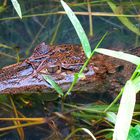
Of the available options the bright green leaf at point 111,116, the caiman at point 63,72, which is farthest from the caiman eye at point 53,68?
the bright green leaf at point 111,116

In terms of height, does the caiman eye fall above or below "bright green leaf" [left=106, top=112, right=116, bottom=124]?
above

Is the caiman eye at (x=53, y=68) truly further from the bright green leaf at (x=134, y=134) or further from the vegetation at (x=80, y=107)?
the bright green leaf at (x=134, y=134)

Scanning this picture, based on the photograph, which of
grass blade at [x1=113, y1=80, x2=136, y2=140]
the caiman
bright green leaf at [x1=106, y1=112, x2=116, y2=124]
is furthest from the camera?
the caiman

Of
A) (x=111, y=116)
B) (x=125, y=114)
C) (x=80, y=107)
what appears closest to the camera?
(x=125, y=114)

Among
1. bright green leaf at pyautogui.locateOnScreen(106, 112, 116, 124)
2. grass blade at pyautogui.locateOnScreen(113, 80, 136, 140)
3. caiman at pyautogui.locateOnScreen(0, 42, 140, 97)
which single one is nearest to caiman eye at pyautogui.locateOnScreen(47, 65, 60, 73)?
caiman at pyautogui.locateOnScreen(0, 42, 140, 97)

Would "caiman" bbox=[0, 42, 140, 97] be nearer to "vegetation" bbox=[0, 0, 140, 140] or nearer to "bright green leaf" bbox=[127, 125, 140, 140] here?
"vegetation" bbox=[0, 0, 140, 140]

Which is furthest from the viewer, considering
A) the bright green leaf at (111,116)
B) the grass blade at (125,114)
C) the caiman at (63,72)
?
the caiman at (63,72)

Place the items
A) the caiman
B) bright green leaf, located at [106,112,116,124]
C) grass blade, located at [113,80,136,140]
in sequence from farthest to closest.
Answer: the caiman
bright green leaf, located at [106,112,116,124]
grass blade, located at [113,80,136,140]

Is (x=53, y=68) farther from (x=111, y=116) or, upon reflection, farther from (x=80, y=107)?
(x=111, y=116)

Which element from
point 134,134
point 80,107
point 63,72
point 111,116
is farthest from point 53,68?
point 134,134
